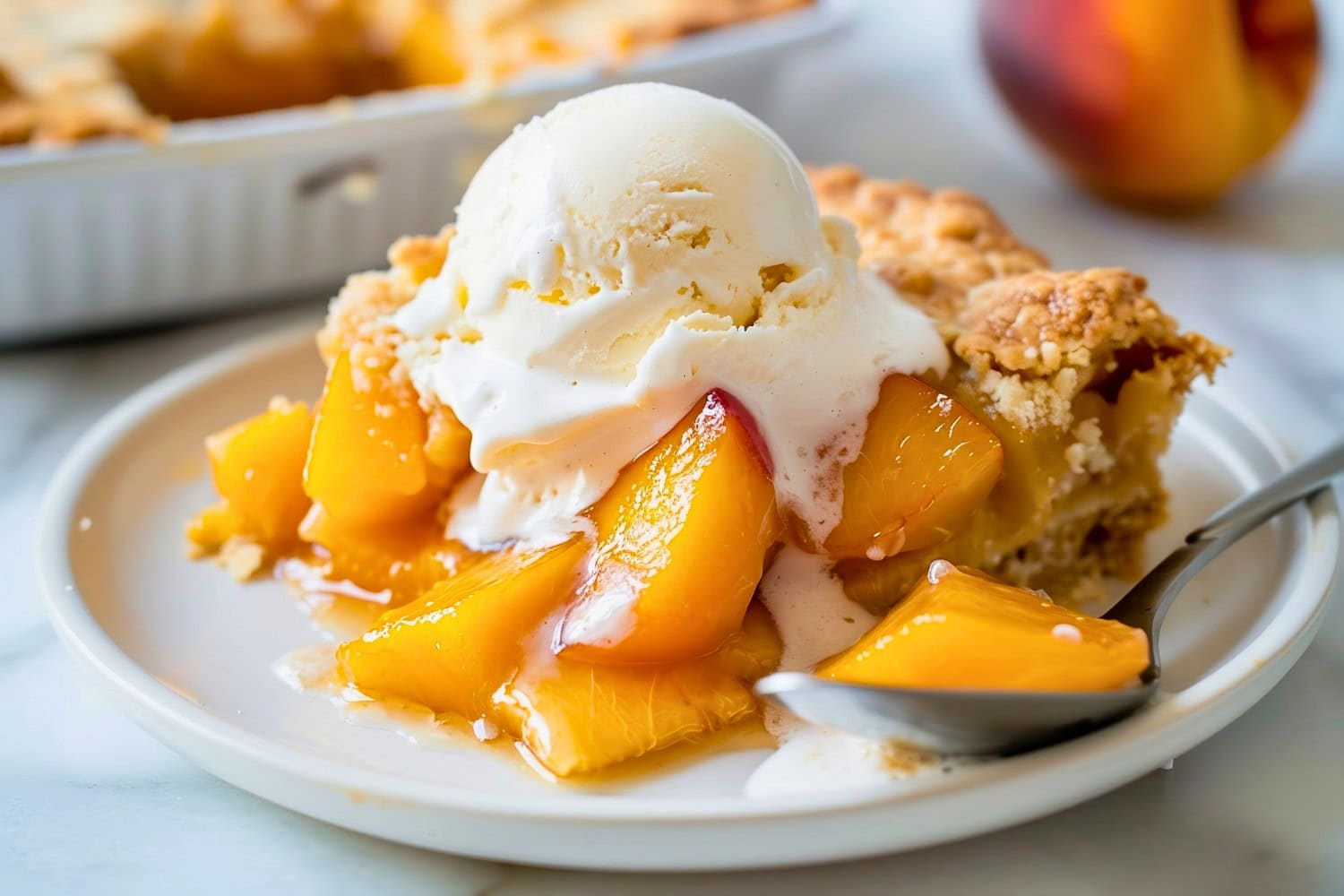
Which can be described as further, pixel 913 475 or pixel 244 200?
pixel 244 200

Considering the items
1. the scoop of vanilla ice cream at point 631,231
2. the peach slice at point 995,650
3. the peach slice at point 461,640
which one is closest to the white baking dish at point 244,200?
the scoop of vanilla ice cream at point 631,231

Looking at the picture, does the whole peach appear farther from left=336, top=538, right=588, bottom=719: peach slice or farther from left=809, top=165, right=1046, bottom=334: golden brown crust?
left=336, top=538, right=588, bottom=719: peach slice

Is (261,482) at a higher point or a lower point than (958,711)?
lower

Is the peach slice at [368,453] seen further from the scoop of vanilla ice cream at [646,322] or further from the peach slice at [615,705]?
the peach slice at [615,705]

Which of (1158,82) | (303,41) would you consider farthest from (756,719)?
(303,41)

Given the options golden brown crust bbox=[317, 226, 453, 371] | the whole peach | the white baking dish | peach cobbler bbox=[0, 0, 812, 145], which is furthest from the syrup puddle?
the whole peach

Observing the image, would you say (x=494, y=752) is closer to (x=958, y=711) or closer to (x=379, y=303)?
(x=958, y=711)
